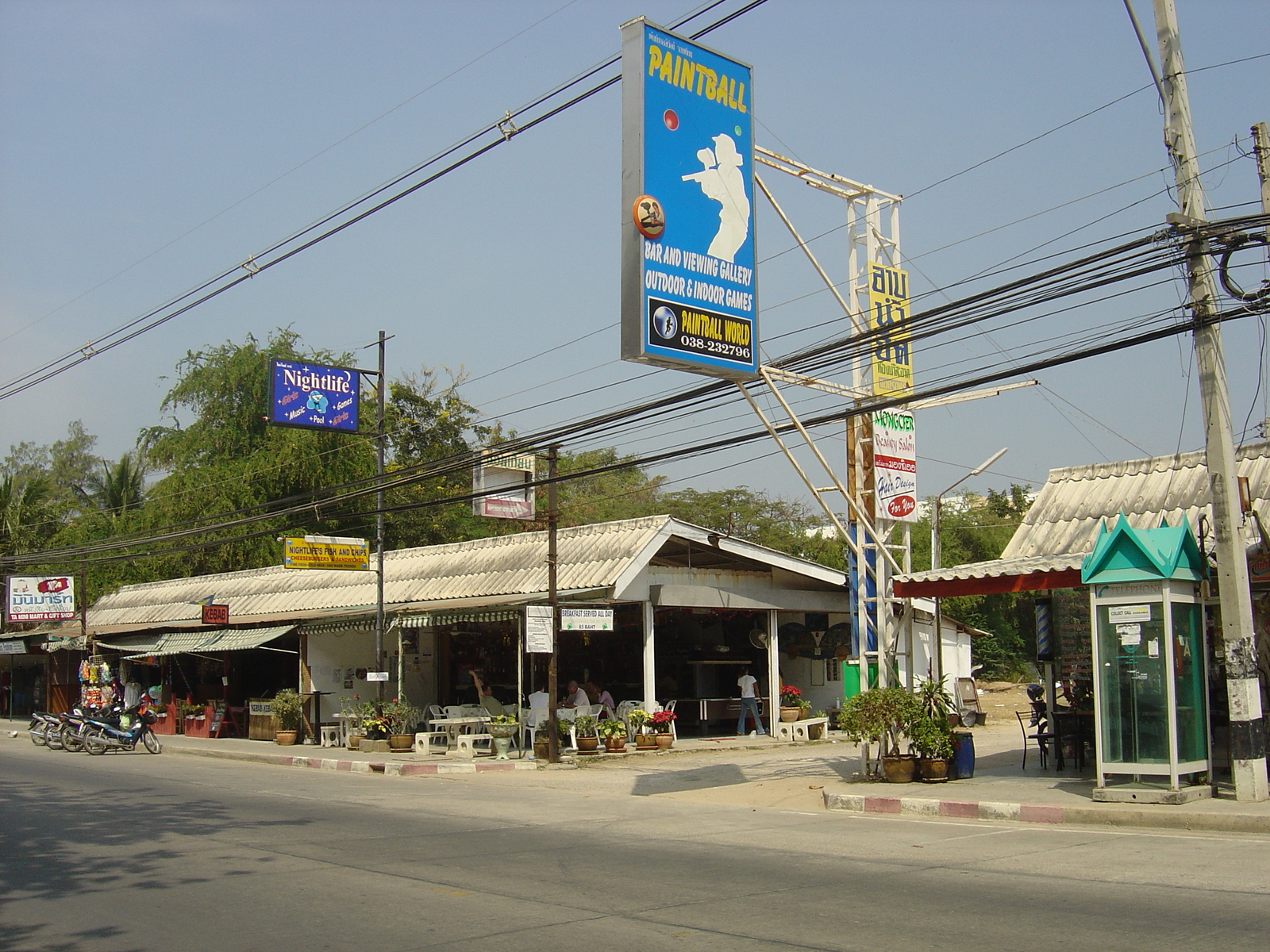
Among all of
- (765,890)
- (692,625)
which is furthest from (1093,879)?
(692,625)

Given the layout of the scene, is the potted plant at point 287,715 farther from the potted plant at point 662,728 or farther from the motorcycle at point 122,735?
the potted plant at point 662,728

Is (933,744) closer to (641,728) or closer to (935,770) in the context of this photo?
(935,770)

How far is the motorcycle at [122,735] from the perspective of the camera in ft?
81.9

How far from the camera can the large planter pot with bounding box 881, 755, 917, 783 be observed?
15484mm

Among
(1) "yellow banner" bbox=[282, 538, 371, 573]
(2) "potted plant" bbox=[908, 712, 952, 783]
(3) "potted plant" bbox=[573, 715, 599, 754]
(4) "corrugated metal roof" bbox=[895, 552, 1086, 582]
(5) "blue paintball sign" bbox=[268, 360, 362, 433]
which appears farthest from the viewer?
(1) "yellow banner" bbox=[282, 538, 371, 573]

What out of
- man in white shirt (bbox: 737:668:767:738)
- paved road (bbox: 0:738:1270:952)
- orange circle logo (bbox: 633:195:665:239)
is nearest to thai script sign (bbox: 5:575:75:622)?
man in white shirt (bbox: 737:668:767:738)

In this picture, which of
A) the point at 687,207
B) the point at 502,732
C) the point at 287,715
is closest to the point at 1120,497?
the point at 687,207

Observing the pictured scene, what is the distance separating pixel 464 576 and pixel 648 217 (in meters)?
16.7

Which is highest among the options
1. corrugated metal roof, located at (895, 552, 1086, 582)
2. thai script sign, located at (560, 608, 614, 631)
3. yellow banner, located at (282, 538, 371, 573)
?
yellow banner, located at (282, 538, 371, 573)

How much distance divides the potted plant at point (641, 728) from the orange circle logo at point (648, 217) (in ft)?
42.4

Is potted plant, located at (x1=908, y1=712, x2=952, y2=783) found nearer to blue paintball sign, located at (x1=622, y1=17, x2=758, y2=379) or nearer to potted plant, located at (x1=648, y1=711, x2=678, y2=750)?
blue paintball sign, located at (x1=622, y1=17, x2=758, y2=379)

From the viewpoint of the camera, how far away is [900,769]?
15.5 m

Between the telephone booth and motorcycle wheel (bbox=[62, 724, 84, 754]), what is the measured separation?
71.7 feet

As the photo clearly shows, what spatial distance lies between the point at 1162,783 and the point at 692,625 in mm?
17727
